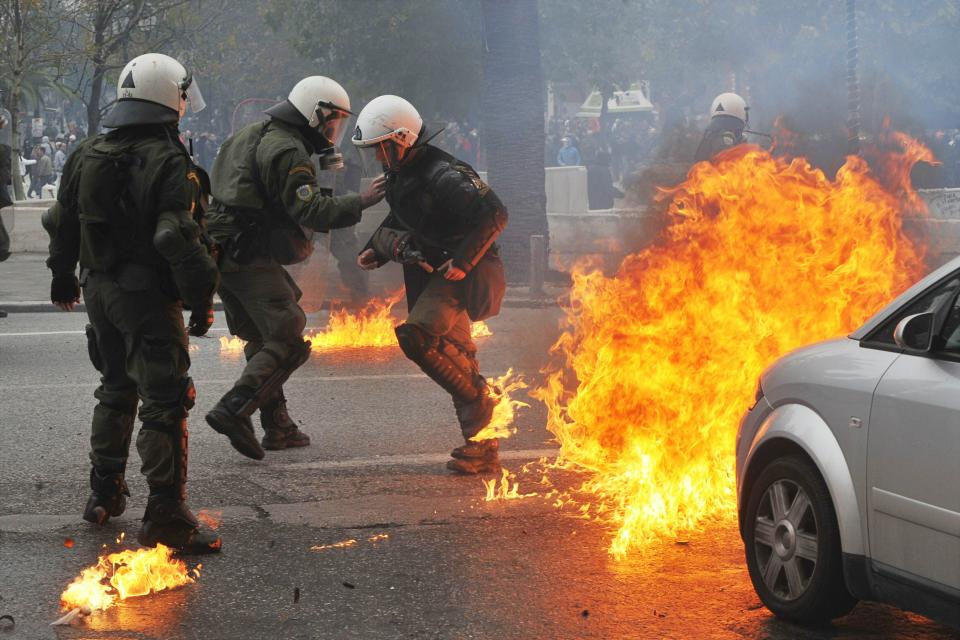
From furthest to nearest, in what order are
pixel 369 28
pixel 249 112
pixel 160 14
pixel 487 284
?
pixel 369 28
pixel 160 14
pixel 249 112
pixel 487 284

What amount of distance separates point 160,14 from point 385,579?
21225mm

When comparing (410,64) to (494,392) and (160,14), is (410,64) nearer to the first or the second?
(160,14)

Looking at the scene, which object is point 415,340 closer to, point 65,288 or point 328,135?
point 328,135

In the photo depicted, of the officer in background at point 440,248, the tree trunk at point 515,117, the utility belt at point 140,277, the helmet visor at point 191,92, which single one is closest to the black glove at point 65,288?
the utility belt at point 140,277

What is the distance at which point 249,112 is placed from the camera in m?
20.5

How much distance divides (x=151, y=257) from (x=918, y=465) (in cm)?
301

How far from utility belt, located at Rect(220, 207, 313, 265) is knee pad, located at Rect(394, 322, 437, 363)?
0.77 meters

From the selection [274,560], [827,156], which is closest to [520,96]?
[827,156]

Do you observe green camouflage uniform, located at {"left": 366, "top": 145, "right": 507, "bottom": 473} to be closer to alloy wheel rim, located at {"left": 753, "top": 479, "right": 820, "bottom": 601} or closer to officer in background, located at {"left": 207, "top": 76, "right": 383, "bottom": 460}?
officer in background, located at {"left": 207, "top": 76, "right": 383, "bottom": 460}

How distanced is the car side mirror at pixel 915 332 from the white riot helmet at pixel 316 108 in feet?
12.2

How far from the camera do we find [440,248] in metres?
6.86

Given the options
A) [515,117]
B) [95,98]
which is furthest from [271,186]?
[95,98]

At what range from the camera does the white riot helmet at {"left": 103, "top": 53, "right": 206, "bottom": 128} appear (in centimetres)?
534

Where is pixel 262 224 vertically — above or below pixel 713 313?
above
